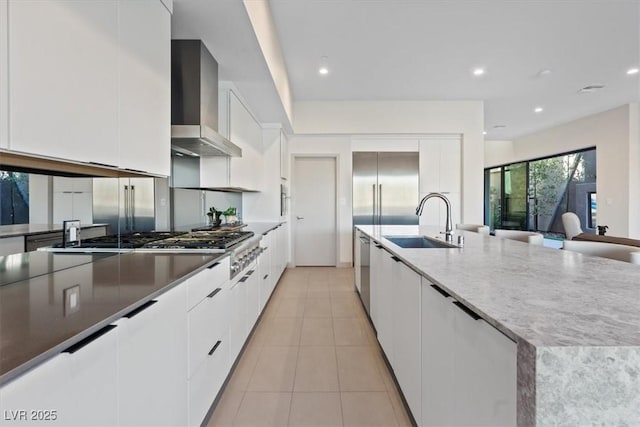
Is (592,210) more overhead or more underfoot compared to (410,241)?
more overhead

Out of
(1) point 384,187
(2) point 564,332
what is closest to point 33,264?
(2) point 564,332

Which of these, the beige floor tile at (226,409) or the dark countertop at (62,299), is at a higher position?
the dark countertop at (62,299)

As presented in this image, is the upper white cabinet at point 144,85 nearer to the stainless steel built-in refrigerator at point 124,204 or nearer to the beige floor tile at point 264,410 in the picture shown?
the stainless steel built-in refrigerator at point 124,204

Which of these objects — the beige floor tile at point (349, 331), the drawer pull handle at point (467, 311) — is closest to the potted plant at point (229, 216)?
the beige floor tile at point (349, 331)

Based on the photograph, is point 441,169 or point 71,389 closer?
point 71,389

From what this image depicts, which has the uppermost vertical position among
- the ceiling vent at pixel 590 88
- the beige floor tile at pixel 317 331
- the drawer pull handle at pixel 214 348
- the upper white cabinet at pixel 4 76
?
the ceiling vent at pixel 590 88

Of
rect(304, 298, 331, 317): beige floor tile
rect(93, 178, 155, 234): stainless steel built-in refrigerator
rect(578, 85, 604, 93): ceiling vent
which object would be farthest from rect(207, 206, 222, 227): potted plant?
rect(578, 85, 604, 93): ceiling vent

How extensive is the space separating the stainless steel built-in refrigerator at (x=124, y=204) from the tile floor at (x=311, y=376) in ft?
4.12

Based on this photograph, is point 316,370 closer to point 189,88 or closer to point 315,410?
point 315,410

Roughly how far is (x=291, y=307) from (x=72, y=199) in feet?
8.29

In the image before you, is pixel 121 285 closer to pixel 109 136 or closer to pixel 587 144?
pixel 109 136

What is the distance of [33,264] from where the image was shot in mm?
1211

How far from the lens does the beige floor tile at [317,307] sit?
128 inches

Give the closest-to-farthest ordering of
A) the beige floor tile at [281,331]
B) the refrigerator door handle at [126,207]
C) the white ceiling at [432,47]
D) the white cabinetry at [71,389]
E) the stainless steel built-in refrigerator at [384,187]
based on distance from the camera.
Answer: the white cabinetry at [71,389], the refrigerator door handle at [126,207], the beige floor tile at [281,331], the white ceiling at [432,47], the stainless steel built-in refrigerator at [384,187]
